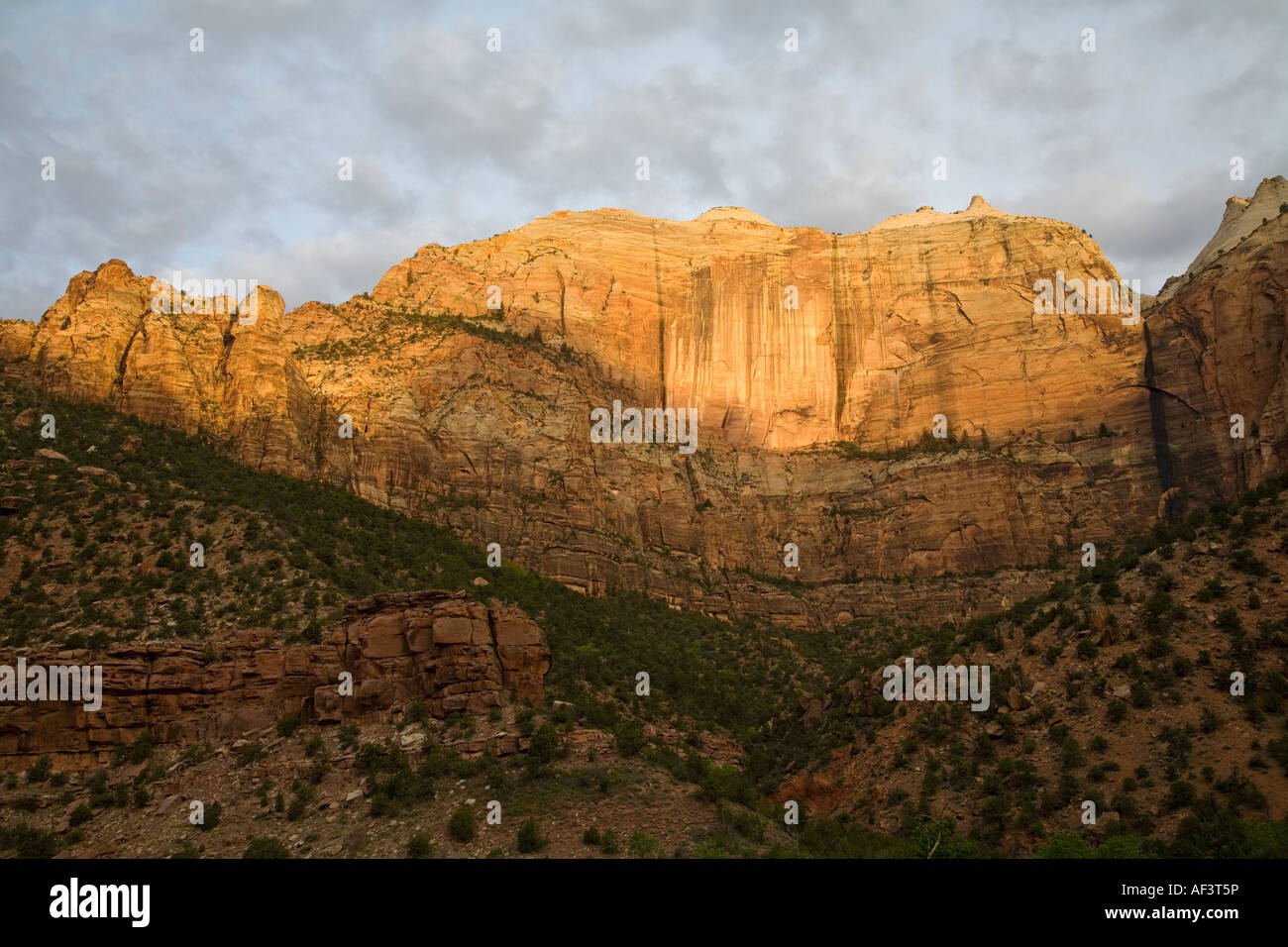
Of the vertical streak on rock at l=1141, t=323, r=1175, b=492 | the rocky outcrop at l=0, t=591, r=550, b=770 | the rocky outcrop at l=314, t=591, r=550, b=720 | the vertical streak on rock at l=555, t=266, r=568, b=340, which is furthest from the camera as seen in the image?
the vertical streak on rock at l=555, t=266, r=568, b=340

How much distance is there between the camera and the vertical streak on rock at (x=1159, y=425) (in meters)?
76.3

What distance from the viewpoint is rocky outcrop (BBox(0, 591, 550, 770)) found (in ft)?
100

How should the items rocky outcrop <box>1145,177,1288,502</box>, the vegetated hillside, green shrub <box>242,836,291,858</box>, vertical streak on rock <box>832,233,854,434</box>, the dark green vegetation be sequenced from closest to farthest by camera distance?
green shrub <box>242,836,291,858</box>, the vegetated hillside, rocky outcrop <box>1145,177,1288,502</box>, the dark green vegetation, vertical streak on rock <box>832,233,854,434</box>

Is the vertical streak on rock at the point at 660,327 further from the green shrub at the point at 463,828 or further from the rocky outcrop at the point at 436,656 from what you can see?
the green shrub at the point at 463,828

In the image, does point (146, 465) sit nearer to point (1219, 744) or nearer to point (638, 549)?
point (638, 549)

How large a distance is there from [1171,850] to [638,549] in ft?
173

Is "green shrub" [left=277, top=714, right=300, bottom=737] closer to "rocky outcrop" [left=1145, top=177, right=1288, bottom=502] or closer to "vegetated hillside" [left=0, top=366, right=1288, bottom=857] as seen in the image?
"vegetated hillside" [left=0, top=366, right=1288, bottom=857]

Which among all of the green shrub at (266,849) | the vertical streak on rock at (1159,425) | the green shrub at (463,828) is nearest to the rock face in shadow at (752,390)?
the vertical streak on rock at (1159,425)

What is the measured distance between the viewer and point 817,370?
Result: 10038cm

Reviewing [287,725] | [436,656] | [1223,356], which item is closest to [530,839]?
[436,656]

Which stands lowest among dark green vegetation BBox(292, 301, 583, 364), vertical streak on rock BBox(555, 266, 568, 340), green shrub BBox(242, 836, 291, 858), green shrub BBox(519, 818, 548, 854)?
green shrub BBox(242, 836, 291, 858)

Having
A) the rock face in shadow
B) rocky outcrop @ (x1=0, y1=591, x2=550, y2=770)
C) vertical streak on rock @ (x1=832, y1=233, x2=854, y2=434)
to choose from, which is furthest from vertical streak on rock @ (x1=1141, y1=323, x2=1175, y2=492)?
rocky outcrop @ (x1=0, y1=591, x2=550, y2=770)

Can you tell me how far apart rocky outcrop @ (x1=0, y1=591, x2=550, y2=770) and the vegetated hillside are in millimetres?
903
